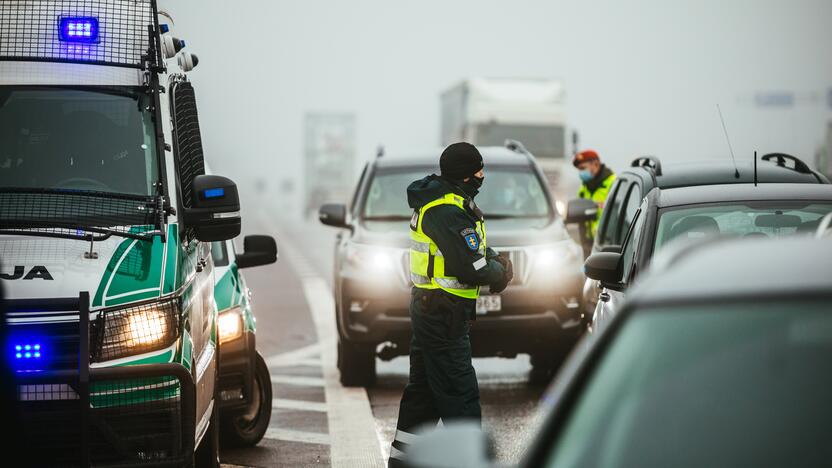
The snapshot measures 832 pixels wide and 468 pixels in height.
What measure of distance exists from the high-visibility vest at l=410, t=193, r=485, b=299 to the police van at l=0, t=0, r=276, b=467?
0.94m

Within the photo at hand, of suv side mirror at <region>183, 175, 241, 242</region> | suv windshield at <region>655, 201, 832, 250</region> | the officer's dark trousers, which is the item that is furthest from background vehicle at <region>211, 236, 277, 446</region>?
suv windshield at <region>655, 201, 832, 250</region>

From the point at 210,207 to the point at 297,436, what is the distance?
9.64 ft

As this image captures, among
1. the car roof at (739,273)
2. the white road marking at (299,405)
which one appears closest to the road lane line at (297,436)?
the white road marking at (299,405)

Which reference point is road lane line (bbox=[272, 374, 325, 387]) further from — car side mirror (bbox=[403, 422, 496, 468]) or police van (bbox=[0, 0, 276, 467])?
car side mirror (bbox=[403, 422, 496, 468])

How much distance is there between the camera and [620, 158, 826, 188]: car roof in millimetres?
10516

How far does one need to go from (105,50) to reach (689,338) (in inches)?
189

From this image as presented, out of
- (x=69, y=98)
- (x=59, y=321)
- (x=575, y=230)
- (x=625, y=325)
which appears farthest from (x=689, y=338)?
(x=575, y=230)

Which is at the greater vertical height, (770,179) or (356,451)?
(770,179)

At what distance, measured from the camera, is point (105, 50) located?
7.85 m

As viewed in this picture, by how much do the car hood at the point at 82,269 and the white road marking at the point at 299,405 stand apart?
4.41 m

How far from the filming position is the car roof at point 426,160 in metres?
13.3

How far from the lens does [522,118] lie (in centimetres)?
3575

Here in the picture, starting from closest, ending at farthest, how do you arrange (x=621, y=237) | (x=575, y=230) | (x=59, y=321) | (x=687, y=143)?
(x=59, y=321) < (x=621, y=237) < (x=575, y=230) < (x=687, y=143)

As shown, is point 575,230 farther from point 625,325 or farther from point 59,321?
point 625,325
